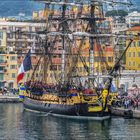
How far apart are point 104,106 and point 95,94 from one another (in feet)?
7.43

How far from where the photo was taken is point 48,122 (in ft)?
242

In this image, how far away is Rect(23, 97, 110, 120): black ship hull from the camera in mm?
74625

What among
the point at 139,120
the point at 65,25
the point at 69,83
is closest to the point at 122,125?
the point at 139,120

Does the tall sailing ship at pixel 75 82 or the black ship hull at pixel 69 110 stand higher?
the tall sailing ship at pixel 75 82

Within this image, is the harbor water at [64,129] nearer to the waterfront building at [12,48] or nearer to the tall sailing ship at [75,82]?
the tall sailing ship at [75,82]

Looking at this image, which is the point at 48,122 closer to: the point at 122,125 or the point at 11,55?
the point at 122,125

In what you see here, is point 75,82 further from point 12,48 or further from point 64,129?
point 12,48

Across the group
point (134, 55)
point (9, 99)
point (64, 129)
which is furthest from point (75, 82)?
point (134, 55)

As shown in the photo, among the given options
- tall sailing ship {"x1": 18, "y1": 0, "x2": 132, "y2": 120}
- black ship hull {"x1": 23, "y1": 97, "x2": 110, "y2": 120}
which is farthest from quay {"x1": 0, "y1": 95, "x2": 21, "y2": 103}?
black ship hull {"x1": 23, "y1": 97, "x2": 110, "y2": 120}

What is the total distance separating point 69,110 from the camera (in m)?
77.9

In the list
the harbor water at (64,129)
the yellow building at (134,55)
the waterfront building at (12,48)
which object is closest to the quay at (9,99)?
the waterfront building at (12,48)

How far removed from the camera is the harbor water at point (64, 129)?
2331 inches

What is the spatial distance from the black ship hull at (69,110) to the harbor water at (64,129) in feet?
4.21

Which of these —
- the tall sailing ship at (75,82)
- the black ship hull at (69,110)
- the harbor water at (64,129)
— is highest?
the tall sailing ship at (75,82)
